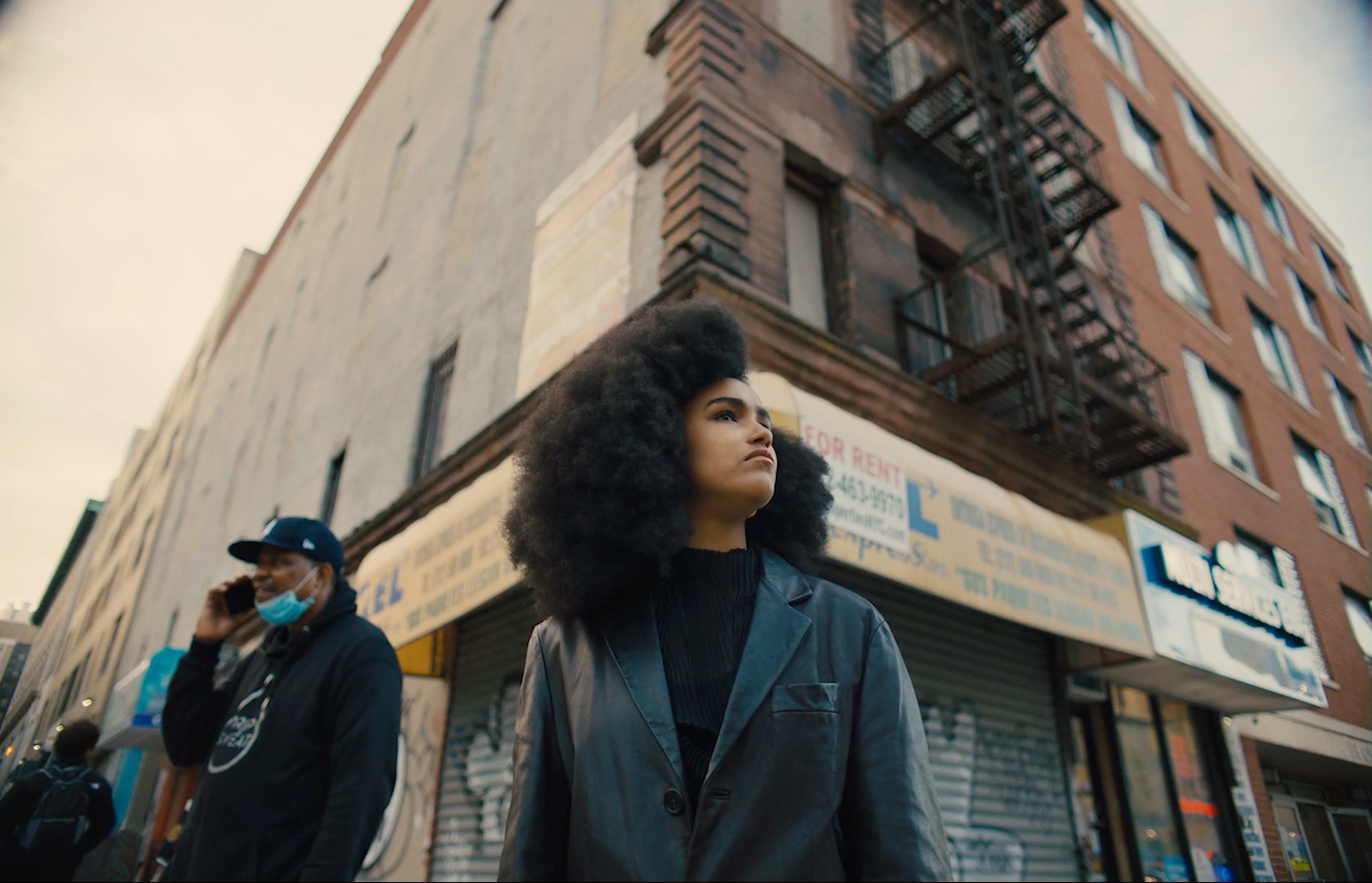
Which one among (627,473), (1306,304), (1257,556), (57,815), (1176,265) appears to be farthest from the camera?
(1306,304)

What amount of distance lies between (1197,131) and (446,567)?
2130cm

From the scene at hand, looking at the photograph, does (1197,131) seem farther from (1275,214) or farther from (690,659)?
(690,659)

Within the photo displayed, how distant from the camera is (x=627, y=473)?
195 centimetres

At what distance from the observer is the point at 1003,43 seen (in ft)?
37.6

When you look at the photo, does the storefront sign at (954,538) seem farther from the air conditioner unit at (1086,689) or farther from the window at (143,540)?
the window at (143,540)

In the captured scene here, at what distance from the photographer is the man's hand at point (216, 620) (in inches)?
126

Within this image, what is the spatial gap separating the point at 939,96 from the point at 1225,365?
9.43 meters

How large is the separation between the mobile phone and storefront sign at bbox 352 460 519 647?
243cm

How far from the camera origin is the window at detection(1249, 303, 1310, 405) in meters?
17.2

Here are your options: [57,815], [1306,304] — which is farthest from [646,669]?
[1306,304]

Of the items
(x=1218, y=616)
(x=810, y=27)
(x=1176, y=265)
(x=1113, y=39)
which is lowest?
(x=1218, y=616)

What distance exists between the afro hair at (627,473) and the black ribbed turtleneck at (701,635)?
77 mm

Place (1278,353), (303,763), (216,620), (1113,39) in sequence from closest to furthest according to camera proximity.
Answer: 1. (303,763)
2. (216,620)
3. (1278,353)
4. (1113,39)

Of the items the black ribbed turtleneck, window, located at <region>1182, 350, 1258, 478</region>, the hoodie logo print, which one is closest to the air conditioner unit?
window, located at <region>1182, 350, 1258, 478</region>
